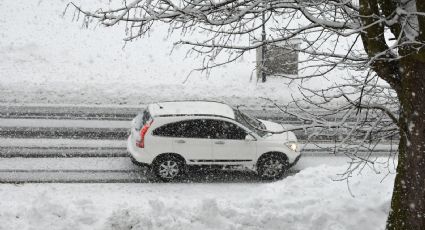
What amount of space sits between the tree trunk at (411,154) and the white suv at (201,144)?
5.49 m

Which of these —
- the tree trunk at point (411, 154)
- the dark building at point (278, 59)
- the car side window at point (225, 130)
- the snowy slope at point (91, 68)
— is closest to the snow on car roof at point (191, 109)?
the car side window at point (225, 130)

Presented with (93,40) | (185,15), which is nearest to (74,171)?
(185,15)

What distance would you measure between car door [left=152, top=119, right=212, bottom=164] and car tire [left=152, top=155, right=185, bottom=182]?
9.7 inches

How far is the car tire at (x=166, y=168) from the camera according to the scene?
12758 millimetres

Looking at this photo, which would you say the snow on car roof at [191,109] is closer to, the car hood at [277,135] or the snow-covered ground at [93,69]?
the car hood at [277,135]

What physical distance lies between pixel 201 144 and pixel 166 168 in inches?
38.6

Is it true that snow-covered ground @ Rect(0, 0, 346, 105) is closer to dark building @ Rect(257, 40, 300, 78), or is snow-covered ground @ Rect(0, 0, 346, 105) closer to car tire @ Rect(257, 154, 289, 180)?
dark building @ Rect(257, 40, 300, 78)

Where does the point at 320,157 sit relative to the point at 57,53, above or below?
below

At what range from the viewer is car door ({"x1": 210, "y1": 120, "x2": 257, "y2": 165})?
42.5 ft

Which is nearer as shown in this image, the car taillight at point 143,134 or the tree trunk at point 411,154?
the tree trunk at point 411,154

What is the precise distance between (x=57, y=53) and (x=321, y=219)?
63.2ft

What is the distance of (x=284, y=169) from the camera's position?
1336 cm

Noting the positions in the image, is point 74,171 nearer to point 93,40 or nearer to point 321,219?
point 321,219

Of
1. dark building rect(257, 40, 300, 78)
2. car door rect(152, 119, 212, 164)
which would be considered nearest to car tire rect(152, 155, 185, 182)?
car door rect(152, 119, 212, 164)
